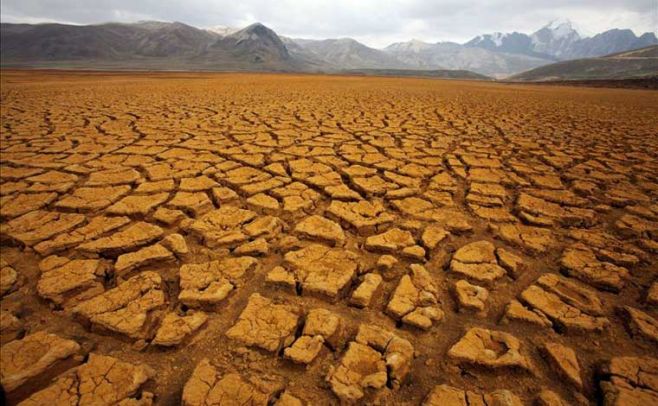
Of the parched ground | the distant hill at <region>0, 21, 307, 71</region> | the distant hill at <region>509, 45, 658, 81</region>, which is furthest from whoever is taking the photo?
the distant hill at <region>0, 21, 307, 71</region>

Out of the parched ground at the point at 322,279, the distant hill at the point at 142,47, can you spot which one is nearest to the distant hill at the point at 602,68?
the distant hill at the point at 142,47

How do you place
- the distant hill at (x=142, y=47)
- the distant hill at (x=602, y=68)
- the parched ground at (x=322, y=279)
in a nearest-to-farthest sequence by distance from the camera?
the parched ground at (x=322, y=279)
the distant hill at (x=602, y=68)
the distant hill at (x=142, y=47)

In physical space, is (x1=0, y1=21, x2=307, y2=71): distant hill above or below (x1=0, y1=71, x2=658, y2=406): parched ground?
above

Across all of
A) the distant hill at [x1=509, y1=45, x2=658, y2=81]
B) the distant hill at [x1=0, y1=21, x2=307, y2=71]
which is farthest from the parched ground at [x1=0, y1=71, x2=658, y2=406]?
the distant hill at [x1=509, y1=45, x2=658, y2=81]

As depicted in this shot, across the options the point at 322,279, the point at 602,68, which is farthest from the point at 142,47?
the point at 602,68

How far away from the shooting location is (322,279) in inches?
53.8

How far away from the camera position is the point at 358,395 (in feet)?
3.00

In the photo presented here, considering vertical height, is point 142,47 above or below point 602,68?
above

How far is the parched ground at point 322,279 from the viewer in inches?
38.1

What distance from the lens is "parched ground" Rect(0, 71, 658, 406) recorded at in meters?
0.97

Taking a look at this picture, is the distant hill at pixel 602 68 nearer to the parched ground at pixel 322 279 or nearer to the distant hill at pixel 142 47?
the distant hill at pixel 142 47

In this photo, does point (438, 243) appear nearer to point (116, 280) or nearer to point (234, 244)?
point (234, 244)

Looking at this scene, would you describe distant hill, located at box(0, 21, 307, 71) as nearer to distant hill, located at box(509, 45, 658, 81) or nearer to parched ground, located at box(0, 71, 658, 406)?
Answer: distant hill, located at box(509, 45, 658, 81)

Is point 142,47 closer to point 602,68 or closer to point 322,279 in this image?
point 322,279
